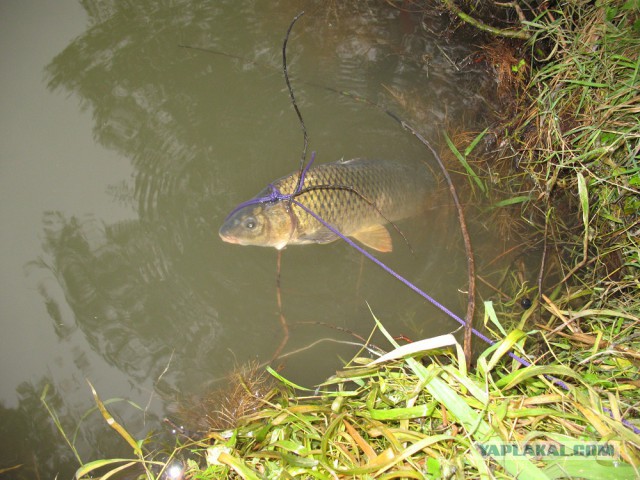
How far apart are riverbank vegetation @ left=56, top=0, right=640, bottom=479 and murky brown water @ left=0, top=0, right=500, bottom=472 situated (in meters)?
0.50

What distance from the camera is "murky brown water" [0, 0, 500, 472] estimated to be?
3.40 m

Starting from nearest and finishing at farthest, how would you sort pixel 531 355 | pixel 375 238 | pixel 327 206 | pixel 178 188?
pixel 531 355, pixel 327 206, pixel 375 238, pixel 178 188

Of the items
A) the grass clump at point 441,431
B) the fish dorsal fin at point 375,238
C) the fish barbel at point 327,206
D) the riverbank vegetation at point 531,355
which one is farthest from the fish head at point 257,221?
the grass clump at point 441,431

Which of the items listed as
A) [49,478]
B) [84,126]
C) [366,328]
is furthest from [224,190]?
[49,478]

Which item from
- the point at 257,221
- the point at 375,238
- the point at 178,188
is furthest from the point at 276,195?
the point at 178,188

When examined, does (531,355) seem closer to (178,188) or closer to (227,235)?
(227,235)

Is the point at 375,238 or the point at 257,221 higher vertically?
the point at 257,221

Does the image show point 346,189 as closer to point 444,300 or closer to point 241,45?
point 444,300

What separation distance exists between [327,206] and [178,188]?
61.3 inches

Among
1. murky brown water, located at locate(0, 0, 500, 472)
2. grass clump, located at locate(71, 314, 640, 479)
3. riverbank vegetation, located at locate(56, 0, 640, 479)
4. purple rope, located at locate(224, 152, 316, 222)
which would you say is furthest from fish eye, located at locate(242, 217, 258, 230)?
grass clump, located at locate(71, 314, 640, 479)

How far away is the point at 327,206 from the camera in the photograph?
10.5 ft

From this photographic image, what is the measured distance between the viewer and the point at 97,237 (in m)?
3.67

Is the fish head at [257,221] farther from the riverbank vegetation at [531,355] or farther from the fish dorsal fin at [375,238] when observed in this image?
the riverbank vegetation at [531,355]

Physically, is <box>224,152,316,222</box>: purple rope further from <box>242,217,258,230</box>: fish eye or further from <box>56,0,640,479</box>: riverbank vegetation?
<box>56,0,640,479</box>: riverbank vegetation
